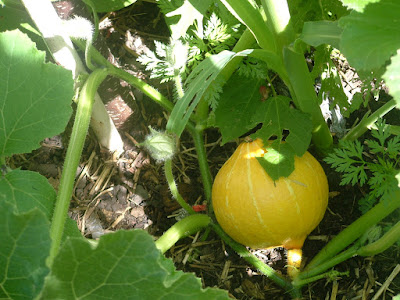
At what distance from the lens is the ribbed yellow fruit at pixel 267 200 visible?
1.72 m

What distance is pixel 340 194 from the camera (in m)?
1.98

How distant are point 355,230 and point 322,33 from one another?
0.67m

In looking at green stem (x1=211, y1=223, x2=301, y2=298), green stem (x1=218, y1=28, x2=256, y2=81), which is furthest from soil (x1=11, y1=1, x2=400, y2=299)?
green stem (x1=218, y1=28, x2=256, y2=81)

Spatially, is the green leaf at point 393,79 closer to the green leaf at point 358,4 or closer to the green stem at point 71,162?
the green leaf at point 358,4

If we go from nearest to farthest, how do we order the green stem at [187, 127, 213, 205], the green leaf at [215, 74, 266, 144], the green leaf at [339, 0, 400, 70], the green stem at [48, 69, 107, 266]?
the green leaf at [339, 0, 400, 70]
the green stem at [48, 69, 107, 266]
the green leaf at [215, 74, 266, 144]
the green stem at [187, 127, 213, 205]

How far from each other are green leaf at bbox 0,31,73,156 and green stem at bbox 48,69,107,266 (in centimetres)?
10

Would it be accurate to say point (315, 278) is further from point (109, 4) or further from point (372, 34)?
point (109, 4)

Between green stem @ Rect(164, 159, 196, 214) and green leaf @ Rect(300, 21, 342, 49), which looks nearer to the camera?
green leaf @ Rect(300, 21, 342, 49)

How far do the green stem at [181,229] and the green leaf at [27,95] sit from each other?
510 mm

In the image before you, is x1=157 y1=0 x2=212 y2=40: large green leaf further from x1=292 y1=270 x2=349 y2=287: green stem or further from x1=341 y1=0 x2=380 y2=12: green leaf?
x1=292 y1=270 x2=349 y2=287: green stem

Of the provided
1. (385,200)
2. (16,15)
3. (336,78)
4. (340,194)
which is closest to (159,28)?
(16,15)

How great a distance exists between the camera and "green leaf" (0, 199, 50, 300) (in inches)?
36.2

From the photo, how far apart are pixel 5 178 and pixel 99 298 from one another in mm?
549

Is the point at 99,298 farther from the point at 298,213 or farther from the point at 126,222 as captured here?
the point at 126,222
